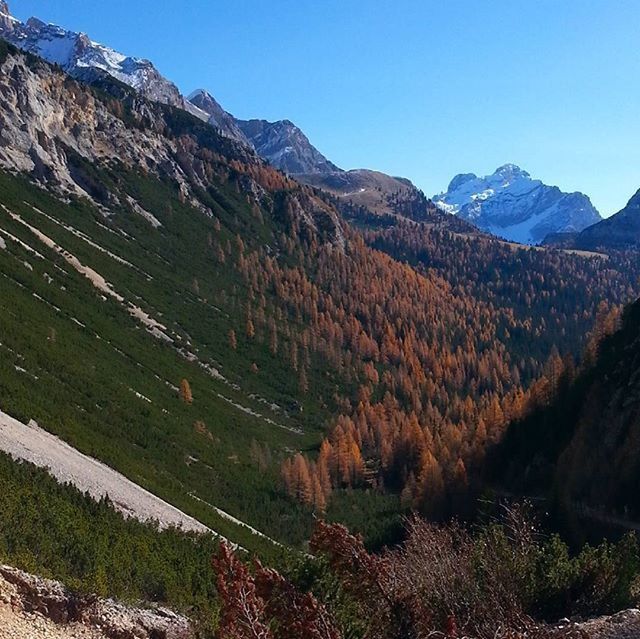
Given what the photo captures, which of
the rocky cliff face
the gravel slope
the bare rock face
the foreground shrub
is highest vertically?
the rocky cliff face

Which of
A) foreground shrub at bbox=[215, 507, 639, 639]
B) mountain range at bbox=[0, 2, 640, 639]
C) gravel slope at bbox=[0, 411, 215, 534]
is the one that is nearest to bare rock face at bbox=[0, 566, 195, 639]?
mountain range at bbox=[0, 2, 640, 639]

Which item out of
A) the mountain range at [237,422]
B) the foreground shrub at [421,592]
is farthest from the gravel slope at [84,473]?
the foreground shrub at [421,592]

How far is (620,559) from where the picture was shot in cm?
2403

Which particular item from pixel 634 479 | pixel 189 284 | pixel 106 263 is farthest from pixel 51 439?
pixel 189 284

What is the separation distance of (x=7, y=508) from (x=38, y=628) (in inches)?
475

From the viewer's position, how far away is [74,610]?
18766 mm

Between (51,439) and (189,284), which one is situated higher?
(189,284)

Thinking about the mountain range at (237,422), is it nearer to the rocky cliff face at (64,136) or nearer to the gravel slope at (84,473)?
the gravel slope at (84,473)

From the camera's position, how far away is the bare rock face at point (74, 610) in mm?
17938

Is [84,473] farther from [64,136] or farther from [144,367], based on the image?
[64,136]

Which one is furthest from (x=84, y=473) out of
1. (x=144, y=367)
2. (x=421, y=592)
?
(x=144, y=367)

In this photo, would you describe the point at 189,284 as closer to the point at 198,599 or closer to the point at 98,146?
the point at 98,146

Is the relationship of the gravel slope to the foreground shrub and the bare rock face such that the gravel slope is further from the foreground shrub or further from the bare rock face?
the foreground shrub

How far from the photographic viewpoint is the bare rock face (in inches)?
706
